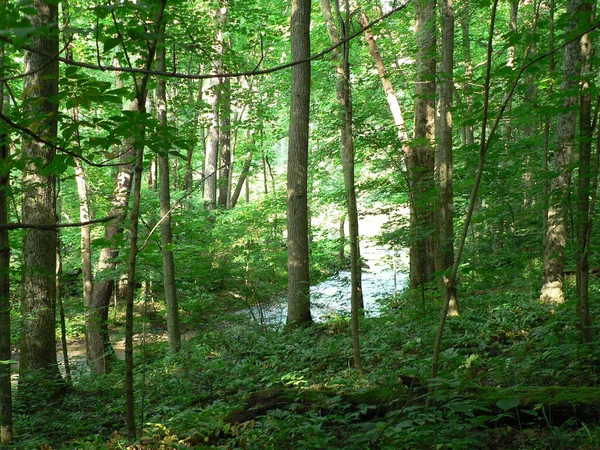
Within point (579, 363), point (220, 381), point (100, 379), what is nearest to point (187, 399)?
point (220, 381)

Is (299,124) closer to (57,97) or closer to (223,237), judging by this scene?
(223,237)

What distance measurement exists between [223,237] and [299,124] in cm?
536

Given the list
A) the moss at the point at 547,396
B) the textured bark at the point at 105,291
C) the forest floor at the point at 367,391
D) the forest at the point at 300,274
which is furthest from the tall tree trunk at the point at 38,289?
the moss at the point at 547,396

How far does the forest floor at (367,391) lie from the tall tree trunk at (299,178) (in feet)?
2.41

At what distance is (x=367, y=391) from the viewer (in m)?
3.76

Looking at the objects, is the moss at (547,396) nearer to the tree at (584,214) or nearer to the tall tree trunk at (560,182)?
the tree at (584,214)

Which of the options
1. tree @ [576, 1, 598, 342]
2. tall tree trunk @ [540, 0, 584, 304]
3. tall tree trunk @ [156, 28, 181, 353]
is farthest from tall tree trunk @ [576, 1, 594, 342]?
tall tree trunk @ [156, 28, 181, 353]

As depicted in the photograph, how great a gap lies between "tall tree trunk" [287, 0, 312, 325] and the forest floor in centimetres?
73

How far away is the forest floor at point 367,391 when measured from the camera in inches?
112

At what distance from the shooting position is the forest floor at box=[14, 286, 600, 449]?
2857 millimetres

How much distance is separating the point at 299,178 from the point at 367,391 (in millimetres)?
5538

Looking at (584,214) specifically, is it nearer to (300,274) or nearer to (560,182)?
(560,182)

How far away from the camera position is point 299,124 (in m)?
8.89

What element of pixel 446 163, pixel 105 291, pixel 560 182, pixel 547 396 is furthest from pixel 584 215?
pixel 105 291
